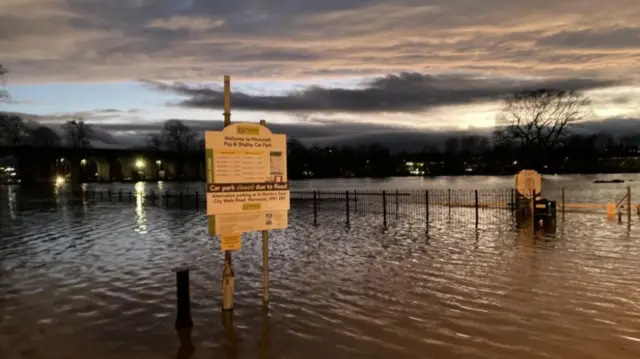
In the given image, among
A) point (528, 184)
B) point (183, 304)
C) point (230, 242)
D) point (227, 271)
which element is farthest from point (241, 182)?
point (528, 184)

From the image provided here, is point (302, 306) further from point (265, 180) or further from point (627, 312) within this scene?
point (627, 312)

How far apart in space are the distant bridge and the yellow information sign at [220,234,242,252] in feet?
411

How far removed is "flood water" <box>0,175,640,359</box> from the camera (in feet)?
21.9

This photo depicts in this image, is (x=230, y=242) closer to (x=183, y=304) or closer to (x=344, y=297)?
(x=183, y=304)

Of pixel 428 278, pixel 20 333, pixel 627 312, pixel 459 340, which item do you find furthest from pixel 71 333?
pixel 627 312

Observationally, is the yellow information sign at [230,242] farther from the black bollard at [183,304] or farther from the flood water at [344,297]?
the flood water at [344,297]

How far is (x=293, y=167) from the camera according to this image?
170250 millimetres

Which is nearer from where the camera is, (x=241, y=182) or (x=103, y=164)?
(x=241, y=182)

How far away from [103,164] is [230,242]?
153 m

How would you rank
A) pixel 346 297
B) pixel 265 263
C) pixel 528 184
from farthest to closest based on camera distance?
pixel 528 184 → pixel 346 297 → pixel 265 263

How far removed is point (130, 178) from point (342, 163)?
7009cm

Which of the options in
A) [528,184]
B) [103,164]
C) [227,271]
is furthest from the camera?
[103,164]

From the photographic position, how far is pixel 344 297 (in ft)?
29.9

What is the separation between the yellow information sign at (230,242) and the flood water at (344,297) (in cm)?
108
